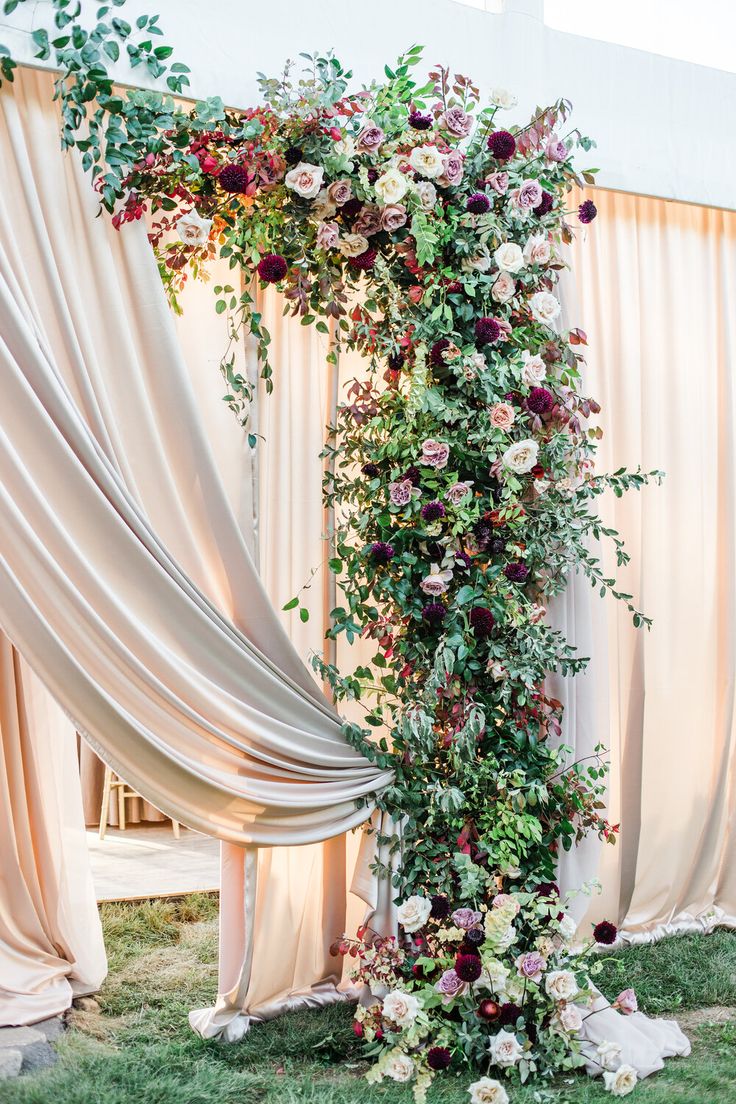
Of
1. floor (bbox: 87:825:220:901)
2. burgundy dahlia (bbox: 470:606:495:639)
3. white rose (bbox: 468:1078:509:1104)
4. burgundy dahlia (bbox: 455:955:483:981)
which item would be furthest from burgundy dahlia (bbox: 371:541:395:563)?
floor (bbox: 87:825:220:901)

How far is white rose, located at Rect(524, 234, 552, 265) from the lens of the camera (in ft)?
8.27

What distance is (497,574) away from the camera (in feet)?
8.13

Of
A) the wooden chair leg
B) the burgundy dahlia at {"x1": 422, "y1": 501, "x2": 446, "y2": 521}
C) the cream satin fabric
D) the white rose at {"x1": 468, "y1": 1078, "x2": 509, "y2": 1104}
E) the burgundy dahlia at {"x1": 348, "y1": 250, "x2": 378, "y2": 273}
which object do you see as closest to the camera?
the white rose at {"x1": 468, "y1": 1078, "x2": 509, "y2": 1104}

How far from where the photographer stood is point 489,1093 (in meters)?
2.08

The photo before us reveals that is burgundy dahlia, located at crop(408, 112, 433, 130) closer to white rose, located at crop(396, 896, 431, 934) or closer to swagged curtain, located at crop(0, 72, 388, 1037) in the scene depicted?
swagged curtain, located at crop(0, 72, 388, 1037)

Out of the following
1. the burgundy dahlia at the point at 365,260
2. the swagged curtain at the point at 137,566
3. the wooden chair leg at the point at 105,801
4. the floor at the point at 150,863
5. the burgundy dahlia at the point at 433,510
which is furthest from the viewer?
the wooden chair leg at the point at 105,801

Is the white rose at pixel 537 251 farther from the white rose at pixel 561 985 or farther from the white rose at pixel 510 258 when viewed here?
the white rose at pixel 561 985

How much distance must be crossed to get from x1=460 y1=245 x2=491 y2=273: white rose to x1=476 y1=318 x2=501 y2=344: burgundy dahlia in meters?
0.14

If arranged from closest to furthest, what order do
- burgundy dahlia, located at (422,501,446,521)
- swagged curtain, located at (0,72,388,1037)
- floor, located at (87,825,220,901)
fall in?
swagged curtain, located at (0,72,388,1037) → burgundy dahlia, located at (422,501,446,521) → floor, located at (87,825,220,901)

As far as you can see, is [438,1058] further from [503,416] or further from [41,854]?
[503,416]

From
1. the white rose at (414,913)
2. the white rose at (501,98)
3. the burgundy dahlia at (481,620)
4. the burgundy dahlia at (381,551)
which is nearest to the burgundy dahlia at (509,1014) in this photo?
the white rose at (414,913)

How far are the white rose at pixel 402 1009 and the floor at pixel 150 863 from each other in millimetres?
1626

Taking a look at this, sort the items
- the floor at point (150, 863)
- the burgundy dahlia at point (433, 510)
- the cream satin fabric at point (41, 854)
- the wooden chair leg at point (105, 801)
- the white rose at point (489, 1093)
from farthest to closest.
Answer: the wooden chair leg at point (105, 801) → the floor at point (150, 863) → the cream satin fabric at point (41, 854) → the burgundy dahlia at point (433, 510) → the white rose at point (489, 1093)

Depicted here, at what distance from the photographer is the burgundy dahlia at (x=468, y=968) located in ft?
7.20
